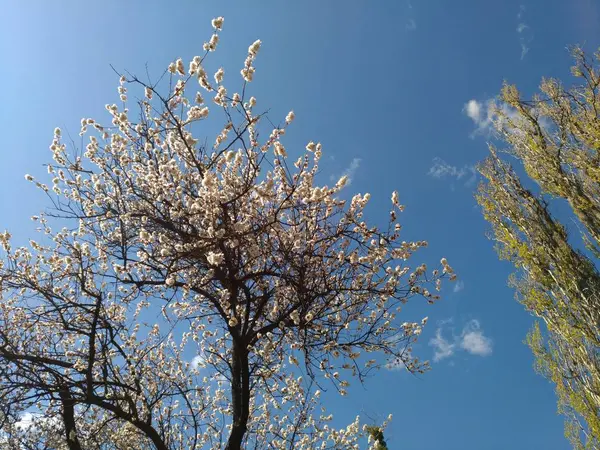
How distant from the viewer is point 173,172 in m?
4.96

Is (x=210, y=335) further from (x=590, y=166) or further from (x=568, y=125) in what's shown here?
(x=568, y=125)

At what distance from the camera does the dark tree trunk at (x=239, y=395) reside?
5.06 meters

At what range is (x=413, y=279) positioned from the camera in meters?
5.86

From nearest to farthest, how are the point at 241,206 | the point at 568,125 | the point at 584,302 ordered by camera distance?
the point at 241,206
the point at 584,302
the point at 568,125

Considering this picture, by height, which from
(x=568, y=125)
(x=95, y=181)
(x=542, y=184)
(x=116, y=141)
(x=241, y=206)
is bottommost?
(x=241, y=206)

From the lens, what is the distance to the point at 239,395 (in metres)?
5.38

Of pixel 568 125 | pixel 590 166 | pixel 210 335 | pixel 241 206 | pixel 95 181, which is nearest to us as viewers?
pixel 241 206

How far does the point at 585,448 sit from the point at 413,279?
22.9ft

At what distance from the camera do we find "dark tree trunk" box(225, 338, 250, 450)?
5062 millimetres

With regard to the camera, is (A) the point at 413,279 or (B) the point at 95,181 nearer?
(B) the point at 95,181

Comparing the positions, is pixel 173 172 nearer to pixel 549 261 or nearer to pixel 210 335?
pixel 210 335

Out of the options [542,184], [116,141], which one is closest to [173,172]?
[116,141]

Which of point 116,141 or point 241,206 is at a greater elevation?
point 116,141

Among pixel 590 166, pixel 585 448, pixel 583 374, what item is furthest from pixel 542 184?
pixel 585 448
